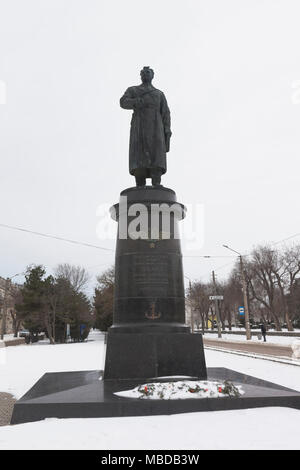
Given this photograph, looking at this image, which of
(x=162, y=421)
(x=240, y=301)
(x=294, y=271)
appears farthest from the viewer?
(x=240, y=301)

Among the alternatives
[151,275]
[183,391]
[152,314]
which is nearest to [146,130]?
[151,275]

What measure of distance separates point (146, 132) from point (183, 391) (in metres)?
5.90

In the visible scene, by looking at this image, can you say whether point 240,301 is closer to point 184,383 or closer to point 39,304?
point 39,304

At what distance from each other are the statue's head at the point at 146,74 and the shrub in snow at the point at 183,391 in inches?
278

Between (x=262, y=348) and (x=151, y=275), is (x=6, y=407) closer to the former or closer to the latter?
(x=151, y=275)

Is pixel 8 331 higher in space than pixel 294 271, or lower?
lower

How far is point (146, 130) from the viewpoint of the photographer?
8641mm

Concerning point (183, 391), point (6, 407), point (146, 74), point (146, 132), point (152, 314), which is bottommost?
point (6, 407)

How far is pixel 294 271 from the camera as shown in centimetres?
4772

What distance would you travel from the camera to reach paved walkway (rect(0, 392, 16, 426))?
587 cm

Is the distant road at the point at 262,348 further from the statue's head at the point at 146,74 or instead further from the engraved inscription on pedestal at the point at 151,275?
the statue's head at the point at 146,74

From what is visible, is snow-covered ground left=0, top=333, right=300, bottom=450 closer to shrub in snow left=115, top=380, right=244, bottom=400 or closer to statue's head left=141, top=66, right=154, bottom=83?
shrub in snow left=115, top=380, right=244, bottom=400
